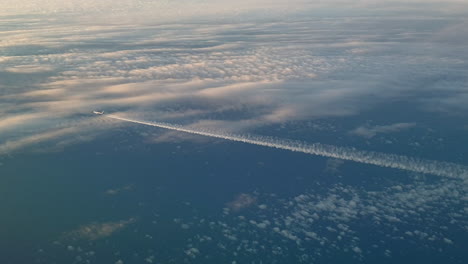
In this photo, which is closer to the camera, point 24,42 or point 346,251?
point 346,251

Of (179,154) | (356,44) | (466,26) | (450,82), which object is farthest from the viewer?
(466,26)

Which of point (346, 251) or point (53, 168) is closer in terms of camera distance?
point (346, 251)

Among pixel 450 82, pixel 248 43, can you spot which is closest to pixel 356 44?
pixel 248 43

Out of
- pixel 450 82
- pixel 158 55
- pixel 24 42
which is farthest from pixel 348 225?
pixel 24 42

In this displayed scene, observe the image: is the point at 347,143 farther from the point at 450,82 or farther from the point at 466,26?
the point at 466,26

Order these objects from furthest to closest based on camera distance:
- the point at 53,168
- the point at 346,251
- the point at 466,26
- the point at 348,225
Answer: the point at 466,26, the point at 53,168, the point at 348,225, the point at 346,251

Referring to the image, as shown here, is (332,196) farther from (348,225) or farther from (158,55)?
(158,55)
